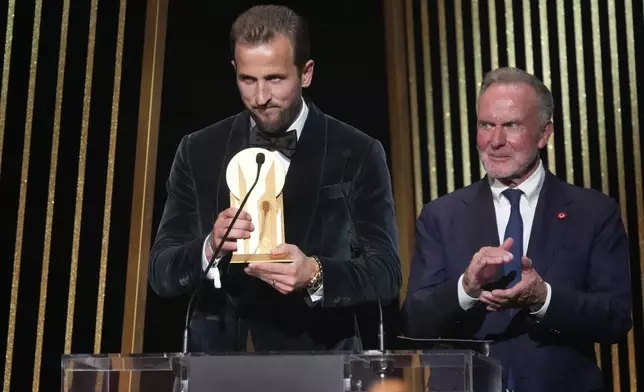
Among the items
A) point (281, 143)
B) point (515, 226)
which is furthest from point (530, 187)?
point (281, 143)

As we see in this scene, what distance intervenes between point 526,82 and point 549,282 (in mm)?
786

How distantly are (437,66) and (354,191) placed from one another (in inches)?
29.7

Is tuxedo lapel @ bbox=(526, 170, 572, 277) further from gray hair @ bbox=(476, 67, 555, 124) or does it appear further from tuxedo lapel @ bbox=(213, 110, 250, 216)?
tuxedo lapel @ bbox=(213, 110, 250, 216)

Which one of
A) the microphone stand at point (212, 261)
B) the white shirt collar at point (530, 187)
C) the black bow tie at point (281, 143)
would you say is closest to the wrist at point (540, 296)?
the white shirt collar at point (530, 187)

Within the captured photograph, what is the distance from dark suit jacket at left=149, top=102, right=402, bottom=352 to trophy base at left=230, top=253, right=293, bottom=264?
5.6 inches

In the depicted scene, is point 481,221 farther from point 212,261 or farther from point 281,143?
point 212,261

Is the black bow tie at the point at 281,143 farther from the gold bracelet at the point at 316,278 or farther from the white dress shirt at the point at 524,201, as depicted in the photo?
the white dress shirt at the point at 524,201

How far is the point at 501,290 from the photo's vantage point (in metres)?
3.26

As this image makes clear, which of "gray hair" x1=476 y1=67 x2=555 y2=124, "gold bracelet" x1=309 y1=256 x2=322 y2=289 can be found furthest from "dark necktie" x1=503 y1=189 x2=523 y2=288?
"gold bracelet" x1=309 y1=256 x2=322 y2=289

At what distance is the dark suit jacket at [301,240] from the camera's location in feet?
12.1

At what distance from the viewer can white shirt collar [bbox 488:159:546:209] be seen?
370cm

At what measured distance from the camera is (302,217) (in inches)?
148

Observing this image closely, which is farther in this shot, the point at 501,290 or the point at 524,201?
the point at 524,201

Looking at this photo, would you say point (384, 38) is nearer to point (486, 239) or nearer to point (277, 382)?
point (486, 239)
